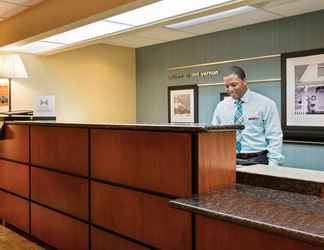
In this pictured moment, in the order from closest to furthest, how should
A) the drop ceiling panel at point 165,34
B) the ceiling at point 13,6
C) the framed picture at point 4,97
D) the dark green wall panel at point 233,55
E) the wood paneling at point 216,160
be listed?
the wood paneling at point 216,160 < the ceiling at point 13,6 < the dark green wall panel at point 233,55 < the framed picture at point 4,97 < the drop ceiling panel at point 165,34

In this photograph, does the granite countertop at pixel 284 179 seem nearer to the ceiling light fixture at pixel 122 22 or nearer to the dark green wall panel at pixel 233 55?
the ceiling light fixture at pixel 122 22

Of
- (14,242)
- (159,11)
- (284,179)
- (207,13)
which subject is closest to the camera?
(284,179)

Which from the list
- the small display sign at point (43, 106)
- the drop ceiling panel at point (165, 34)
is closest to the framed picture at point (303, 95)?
the drop ceiling panel at point (165, 34)

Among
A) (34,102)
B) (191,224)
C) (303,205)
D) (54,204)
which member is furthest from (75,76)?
(303,205)

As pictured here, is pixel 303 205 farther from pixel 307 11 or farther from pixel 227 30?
pixel 227 30

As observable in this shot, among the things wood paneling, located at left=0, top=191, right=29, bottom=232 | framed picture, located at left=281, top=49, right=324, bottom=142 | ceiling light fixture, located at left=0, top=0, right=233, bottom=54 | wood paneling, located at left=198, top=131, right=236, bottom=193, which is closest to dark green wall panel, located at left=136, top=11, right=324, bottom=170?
framed picture, located at left=281, top=49, right=324, bottom=142

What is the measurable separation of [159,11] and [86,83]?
→ 3.12 metres

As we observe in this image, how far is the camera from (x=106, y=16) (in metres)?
3.55

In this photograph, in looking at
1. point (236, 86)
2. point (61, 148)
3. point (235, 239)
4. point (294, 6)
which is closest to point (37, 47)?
point (61, 148)

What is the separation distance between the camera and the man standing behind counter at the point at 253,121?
3.35 meters

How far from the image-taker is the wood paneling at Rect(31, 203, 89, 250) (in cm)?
326

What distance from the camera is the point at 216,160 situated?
2.35 meters

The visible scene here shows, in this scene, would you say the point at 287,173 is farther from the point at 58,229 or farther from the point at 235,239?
the point at 58,229

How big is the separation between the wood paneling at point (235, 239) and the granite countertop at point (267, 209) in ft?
0.28
